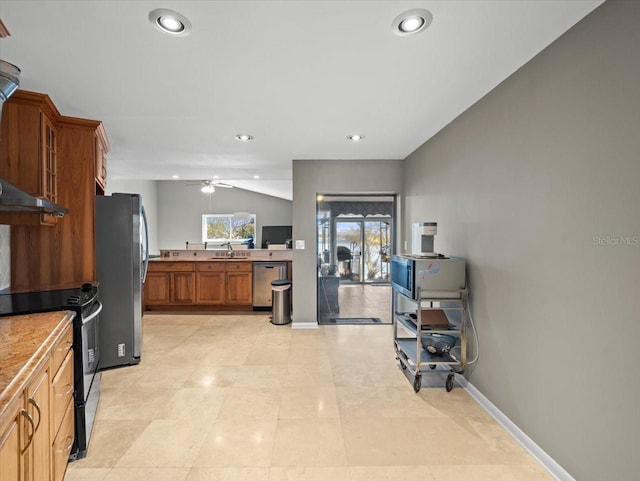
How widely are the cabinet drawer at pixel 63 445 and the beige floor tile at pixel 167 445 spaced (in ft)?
0.95

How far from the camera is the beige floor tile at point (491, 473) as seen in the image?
5.66ft

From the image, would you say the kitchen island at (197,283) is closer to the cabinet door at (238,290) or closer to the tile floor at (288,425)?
the cabinet door at (238,290)

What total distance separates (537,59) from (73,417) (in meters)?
3.49

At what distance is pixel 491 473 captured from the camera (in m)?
1.77

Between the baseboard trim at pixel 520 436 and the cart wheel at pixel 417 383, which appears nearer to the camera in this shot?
the baseboard trim at pixel 520 436

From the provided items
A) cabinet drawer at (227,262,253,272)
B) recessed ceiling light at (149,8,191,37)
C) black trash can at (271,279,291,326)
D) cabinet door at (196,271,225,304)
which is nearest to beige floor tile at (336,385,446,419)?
black trash can at (271,279,291,326)

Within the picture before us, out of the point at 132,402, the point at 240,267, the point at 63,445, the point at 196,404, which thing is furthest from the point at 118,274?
the point at 240,267

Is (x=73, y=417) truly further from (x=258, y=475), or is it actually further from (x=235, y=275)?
(x=235, y=275)

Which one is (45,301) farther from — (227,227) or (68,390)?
(227,227)

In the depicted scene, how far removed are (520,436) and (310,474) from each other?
1365 mm

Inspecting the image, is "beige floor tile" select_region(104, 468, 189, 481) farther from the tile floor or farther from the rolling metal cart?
the rolling metal cart

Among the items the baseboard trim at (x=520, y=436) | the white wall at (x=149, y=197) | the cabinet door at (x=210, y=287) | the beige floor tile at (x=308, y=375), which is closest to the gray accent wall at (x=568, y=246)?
the baseboard trim at (x=520, y=436)

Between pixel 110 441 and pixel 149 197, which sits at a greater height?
pixel 149 197

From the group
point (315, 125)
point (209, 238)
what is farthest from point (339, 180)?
point (209, 238)
